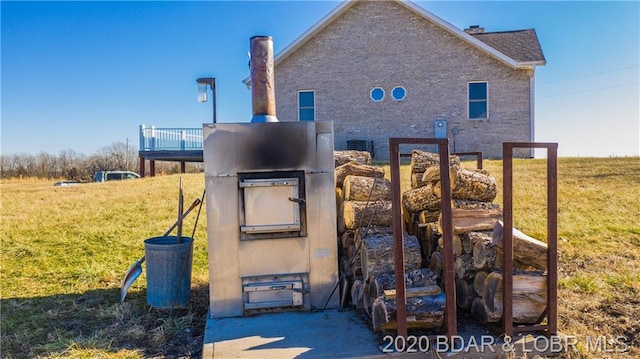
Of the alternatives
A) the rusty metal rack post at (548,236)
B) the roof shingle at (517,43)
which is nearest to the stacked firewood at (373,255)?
the rusty metal rack post at (548,236)

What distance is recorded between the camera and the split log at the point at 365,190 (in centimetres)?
456

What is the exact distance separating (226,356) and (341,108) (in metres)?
13.6

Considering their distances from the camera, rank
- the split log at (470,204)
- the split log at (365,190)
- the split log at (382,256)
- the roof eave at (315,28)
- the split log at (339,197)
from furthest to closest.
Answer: the roof eave at (315,28) < the split log at (339,197) < the split log at (365,190) < the split log at (470,204) < the split log at (382,256)

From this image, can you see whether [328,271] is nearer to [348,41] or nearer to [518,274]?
[518,274]

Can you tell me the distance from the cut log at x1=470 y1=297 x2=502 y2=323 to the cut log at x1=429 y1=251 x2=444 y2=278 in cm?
39

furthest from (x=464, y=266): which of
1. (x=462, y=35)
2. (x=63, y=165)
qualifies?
(x=63, y=165)

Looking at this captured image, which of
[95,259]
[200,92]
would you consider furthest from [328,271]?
[200,92]

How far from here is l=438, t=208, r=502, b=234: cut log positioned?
3.92m

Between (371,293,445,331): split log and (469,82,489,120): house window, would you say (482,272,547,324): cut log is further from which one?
(469,82,489,120): house window

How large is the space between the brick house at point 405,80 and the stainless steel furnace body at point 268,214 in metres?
11.8

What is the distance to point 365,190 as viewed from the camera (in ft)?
15.0

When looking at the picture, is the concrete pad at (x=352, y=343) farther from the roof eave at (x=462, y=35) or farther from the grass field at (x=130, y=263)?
the roof eave at (x=462, y=35)

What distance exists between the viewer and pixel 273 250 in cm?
416

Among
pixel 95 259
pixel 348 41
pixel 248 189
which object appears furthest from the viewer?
pixel 348 41
